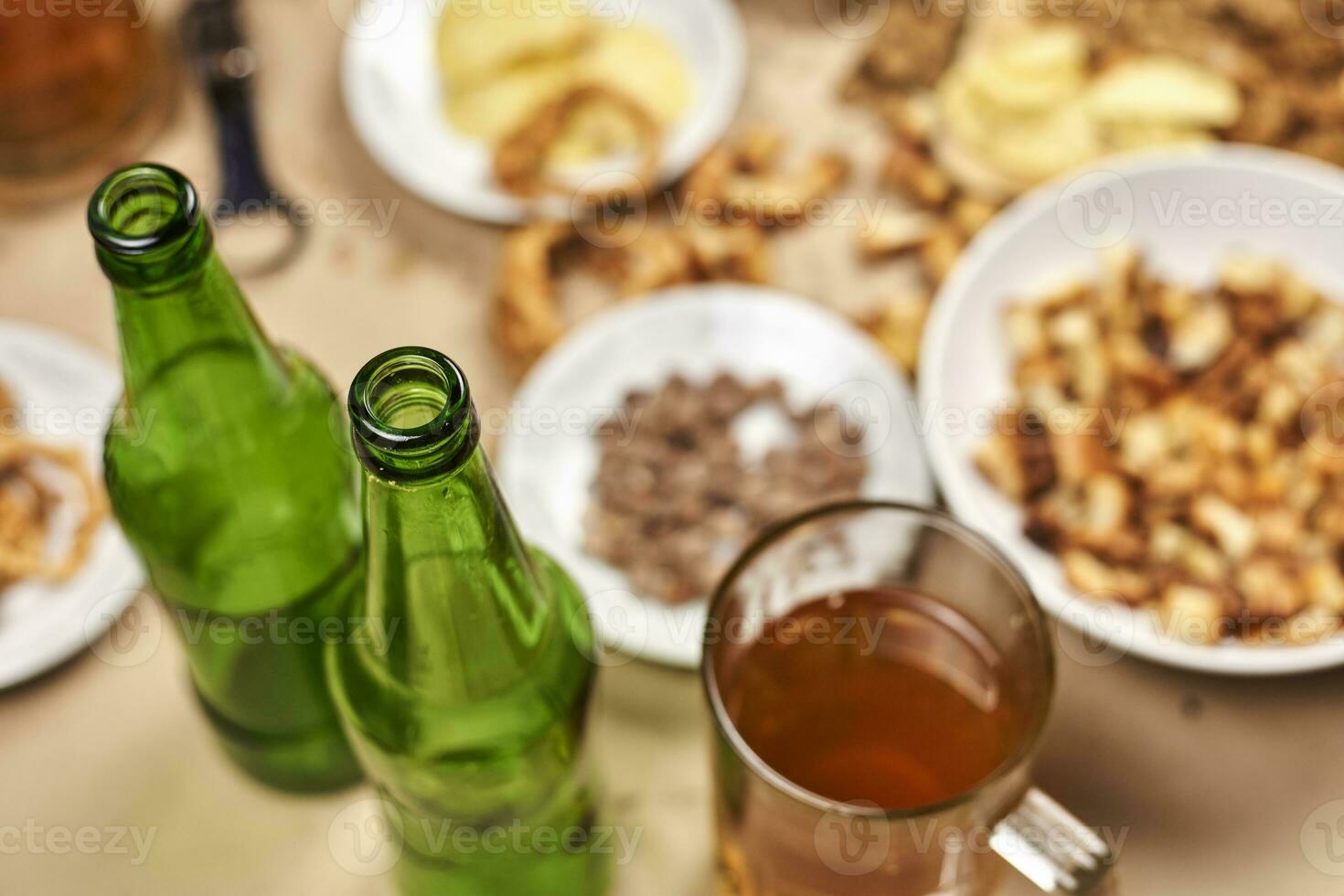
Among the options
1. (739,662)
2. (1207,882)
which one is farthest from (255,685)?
(1207,882)

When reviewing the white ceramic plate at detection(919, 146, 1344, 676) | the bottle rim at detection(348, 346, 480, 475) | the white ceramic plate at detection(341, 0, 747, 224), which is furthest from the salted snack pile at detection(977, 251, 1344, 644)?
the bottle rim at detection(348, 346, 480, 475)

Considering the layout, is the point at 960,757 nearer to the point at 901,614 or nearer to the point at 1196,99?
the point at 901,614

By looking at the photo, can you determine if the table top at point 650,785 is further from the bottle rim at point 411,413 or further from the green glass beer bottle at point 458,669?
the bottle rim at point 411,413

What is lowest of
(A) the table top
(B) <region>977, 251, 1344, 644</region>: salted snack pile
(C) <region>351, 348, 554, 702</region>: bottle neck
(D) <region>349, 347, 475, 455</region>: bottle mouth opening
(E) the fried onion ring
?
(A) the table top

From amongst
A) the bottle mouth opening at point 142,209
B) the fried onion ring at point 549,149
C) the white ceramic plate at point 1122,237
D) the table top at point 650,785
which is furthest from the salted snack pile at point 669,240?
the bottle mouth opening at point 142,209

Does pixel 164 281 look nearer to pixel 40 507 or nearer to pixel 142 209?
pixel 142 209

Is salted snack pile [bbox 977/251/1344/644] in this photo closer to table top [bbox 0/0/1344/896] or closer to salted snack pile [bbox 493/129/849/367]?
table top [bbox 0/0/1344/896]
